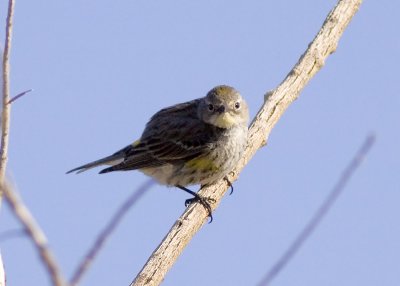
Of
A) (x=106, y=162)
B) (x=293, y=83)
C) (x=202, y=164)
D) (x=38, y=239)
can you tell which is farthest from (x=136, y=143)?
(x=38, y=239)

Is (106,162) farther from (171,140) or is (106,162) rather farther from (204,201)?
(204,201)

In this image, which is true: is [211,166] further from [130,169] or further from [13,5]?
[13,5]

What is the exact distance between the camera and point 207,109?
9891mm

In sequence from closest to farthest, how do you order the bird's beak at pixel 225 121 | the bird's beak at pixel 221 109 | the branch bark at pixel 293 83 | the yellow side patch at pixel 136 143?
1. the branch bark at pixel 293 83
2. the bird's beak at pixel 225 121
3. the bird's beak at pixel 221 109
4. the yellow side patch at pixel 136 143

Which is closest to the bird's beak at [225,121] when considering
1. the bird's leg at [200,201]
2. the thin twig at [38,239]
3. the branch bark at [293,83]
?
the branch bark at [293,83]

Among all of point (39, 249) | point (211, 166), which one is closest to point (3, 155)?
point (39, 249)

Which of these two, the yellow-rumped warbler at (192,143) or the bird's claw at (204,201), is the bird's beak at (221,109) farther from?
the bird's claw at (204,201)

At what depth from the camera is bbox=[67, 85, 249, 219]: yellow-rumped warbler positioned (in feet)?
30.2

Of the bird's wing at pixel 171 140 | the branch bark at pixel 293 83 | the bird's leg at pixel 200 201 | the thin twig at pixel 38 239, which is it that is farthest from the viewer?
the bird's wing at pixel 171 140

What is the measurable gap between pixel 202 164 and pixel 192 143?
588mm

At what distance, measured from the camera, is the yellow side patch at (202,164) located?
362 inches

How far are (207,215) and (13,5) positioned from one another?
4242 millimetres

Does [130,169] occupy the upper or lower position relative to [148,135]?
lower

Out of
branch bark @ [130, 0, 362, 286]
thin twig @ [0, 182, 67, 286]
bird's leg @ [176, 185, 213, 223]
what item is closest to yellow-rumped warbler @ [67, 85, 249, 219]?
branch bark @ [130, 0, 362, 286]
